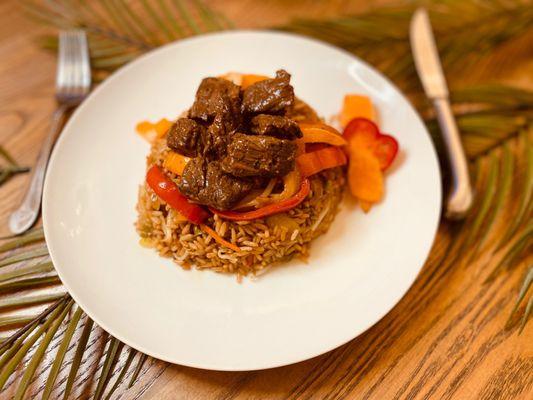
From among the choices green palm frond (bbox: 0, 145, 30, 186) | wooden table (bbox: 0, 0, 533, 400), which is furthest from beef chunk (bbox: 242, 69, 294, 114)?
green palm frond (bbox: 0, 145, 30, 186)

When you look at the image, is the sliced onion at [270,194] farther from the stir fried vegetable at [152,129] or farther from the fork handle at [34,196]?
the fork handle at [34,196]

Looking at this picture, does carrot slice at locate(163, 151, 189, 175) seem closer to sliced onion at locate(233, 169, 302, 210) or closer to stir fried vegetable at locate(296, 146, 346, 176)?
sliced onion at locate(233, 169, 302, 210)

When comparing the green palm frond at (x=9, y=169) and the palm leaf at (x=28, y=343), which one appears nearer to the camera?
the palm leaf at (x=28, y=343)

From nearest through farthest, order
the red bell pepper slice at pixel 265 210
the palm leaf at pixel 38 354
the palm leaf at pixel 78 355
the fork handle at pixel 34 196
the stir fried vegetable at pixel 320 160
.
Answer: the palm leaf at pixel 38 354
the palm leaf at pixel 78 355
the red bell pepper slice at pixel 265 210
the stir fried vegetable at pixel 320 160
the fork handle at pixel 34 196

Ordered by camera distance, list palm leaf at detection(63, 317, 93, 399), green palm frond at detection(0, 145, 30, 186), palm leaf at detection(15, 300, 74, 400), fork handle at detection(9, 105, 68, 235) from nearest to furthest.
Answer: palm leaf at detection(15, 300, 74, 400) → palm leaf at detection(63, 317, 93, 399) → fork handle at detection(9, 105, 68, 235) → green palm frond at detection(0, 145, 30, 186)

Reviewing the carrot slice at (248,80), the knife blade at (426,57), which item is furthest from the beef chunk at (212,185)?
the knife blade at (426,57)
